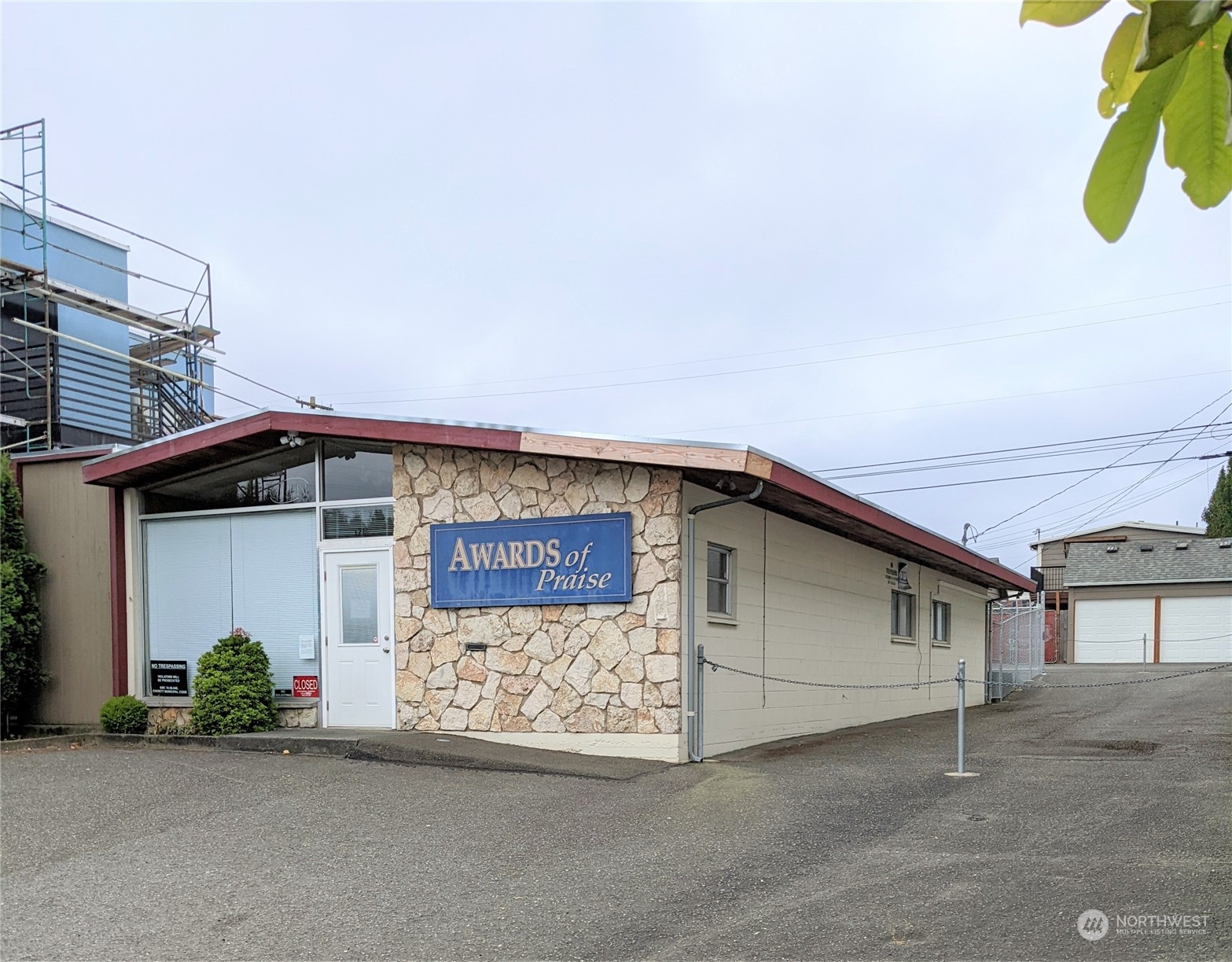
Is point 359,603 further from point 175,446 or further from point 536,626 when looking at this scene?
point 175,446

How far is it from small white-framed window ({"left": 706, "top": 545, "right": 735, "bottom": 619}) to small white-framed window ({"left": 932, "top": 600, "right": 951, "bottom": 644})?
9326 mm

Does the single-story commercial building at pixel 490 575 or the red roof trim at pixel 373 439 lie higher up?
the red roof trim at pixel 373 439

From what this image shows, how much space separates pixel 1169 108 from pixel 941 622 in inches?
826

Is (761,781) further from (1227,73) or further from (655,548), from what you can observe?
(1227,73)

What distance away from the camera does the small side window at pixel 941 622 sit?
815 inches

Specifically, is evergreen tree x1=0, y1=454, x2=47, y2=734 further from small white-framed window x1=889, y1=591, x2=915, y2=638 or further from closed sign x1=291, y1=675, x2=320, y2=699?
small white-framed window x1=889, y1=591, x2=915, y2=638

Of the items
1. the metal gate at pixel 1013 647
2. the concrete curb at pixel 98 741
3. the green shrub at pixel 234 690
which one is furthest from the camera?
the metal gate at pixel 1013 647

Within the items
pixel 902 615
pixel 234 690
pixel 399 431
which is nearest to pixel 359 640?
pixel 234 690

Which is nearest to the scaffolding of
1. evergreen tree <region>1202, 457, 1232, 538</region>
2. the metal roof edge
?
the metal roof edge

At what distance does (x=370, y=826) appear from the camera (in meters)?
8.43

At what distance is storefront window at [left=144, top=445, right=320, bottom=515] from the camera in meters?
13.5

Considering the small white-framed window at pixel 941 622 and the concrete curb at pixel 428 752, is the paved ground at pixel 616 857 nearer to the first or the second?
the concrete curb at pixel 428 752

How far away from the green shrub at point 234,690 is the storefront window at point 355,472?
2.07 metres

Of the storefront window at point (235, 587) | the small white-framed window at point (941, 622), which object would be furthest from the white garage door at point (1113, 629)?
the storefront window at point (235, 587)
